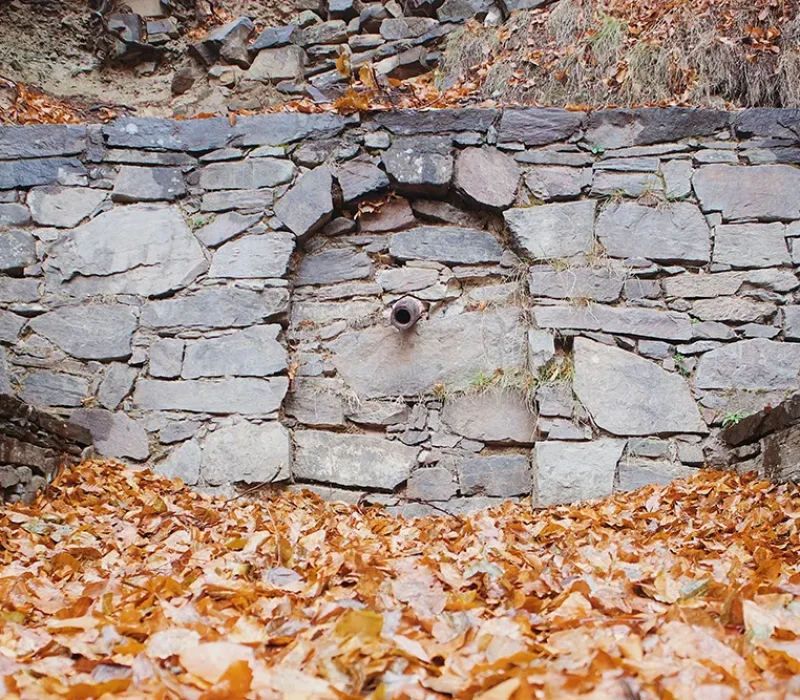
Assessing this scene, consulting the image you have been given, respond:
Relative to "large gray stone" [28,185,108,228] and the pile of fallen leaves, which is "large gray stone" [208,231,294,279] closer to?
"large gray stone" [28,185,108,228]

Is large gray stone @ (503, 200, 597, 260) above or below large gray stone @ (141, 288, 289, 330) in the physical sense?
above

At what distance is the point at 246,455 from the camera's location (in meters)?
3.61

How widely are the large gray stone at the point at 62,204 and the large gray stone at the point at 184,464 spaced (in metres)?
1.46

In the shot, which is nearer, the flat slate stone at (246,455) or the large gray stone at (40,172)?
the flat slate stone at (246,455)

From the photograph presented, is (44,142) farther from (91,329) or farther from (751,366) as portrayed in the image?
(751,366)

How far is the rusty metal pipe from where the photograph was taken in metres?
3.69

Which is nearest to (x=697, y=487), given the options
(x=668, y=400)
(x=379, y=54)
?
(x=668, y=400)

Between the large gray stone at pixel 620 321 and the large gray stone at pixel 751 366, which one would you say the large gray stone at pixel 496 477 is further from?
the large gray stone at pixel 751 366

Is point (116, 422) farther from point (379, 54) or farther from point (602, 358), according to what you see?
point (379, 54)

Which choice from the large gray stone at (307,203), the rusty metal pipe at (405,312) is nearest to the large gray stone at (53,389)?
the large gray stone at (307,203)

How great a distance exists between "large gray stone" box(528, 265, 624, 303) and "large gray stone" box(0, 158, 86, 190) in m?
2.68

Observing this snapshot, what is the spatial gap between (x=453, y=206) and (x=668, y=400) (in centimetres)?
160

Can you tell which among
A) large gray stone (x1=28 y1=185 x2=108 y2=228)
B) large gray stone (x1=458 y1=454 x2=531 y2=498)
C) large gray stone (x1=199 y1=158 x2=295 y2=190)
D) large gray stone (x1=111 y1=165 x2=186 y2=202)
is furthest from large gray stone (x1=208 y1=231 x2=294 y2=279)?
large gray stone (x1=458 y1=454 x2=531 y2=498)

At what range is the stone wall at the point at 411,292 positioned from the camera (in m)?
3.60
